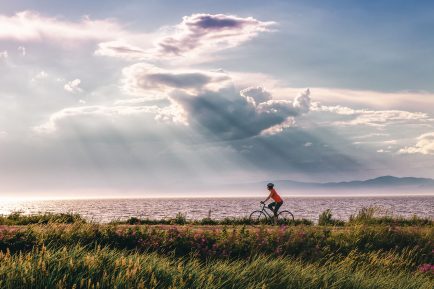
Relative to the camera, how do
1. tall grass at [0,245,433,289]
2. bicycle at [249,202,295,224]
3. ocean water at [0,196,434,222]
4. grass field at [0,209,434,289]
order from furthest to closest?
ocean water at [0,196,434,222] → bicycle at [249,202,295,224] → grass field at [0,209,434,289] → tall grass at [0,245,433,289]

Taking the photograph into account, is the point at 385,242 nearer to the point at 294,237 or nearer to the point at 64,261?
the point at 294,237

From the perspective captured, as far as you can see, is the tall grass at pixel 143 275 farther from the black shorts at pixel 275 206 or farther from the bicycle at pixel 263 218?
the bicycle at pixel 263 218

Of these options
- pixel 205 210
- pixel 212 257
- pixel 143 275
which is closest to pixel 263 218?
pixel 212 257

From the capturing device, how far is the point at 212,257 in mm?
16344

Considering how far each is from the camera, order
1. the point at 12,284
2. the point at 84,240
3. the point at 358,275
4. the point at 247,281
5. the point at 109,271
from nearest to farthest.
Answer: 1. the point at 12,284
2. the point at 109,271
3. the point at 247,281
4. the point at 358,275
5. the point at 84,240

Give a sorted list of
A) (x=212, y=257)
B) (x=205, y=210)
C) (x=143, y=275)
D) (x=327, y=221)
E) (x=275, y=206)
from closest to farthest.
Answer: (x=143, y=275) → (x=212, y=257) → (x=275, y=206) → (x=327, y=221) → (x=205, y=210)

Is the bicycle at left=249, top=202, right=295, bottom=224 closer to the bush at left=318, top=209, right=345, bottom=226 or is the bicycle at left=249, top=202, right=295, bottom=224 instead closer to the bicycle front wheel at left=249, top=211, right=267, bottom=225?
the bicycle front wheel at left=249, top=211, right=267, bottom=225

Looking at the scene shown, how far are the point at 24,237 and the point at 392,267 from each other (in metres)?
11.3

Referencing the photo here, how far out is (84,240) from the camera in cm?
1723

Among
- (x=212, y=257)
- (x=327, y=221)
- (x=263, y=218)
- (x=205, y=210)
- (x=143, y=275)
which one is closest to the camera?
(x=143, y=275)

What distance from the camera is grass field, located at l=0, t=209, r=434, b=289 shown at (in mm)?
9836

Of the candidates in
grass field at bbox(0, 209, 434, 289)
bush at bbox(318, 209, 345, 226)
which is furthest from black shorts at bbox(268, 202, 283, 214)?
grass field at bbox(0, 209, 434, 289)

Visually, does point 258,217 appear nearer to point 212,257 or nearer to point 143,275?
point 212,257

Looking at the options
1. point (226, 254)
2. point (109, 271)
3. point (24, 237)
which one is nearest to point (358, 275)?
point (226, 254)
